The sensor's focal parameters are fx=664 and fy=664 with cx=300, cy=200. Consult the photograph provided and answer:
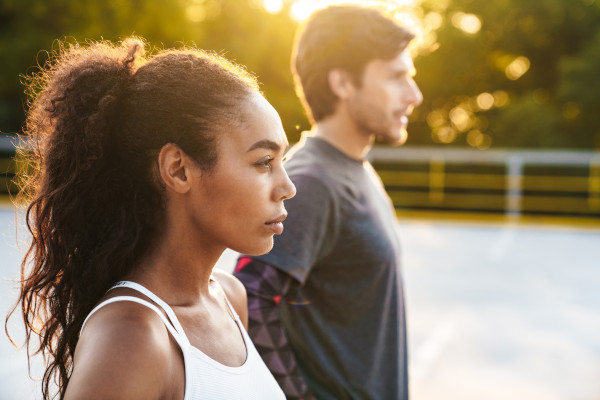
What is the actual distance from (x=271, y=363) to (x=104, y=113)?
30.5 inches

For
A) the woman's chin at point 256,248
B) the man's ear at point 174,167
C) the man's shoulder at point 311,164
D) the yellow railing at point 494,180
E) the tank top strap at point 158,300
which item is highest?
the yellow railing at point 494,180

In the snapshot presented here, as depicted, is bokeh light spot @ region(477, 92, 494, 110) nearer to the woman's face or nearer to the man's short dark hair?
the man's short dark hair

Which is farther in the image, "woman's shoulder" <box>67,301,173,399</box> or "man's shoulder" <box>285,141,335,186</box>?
"man's shoulder" <box>285,141,335,186</box>

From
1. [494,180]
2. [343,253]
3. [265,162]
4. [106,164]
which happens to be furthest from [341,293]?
[494,180]

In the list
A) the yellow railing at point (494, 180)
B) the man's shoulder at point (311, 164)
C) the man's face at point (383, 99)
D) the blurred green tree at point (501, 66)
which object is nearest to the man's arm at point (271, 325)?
the man's shoulder at point (311, 164)

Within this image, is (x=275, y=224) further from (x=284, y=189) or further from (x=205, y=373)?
(x=205, y=373)

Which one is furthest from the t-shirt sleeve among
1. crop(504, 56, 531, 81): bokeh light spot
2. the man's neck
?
crop(504, 56, 531, 81): bokeh light spot

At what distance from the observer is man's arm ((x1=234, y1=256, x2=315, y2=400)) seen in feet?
5.09

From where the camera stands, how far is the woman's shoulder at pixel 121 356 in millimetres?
796

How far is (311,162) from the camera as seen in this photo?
1733 mm

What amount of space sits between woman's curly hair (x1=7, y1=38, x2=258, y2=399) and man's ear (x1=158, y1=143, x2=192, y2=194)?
13mm

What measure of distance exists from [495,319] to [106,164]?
15.1 ft

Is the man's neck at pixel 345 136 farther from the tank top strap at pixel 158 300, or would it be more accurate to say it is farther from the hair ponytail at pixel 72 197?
the tank top strap at pixel 158 300

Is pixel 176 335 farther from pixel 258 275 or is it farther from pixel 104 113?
pixel 258 275
